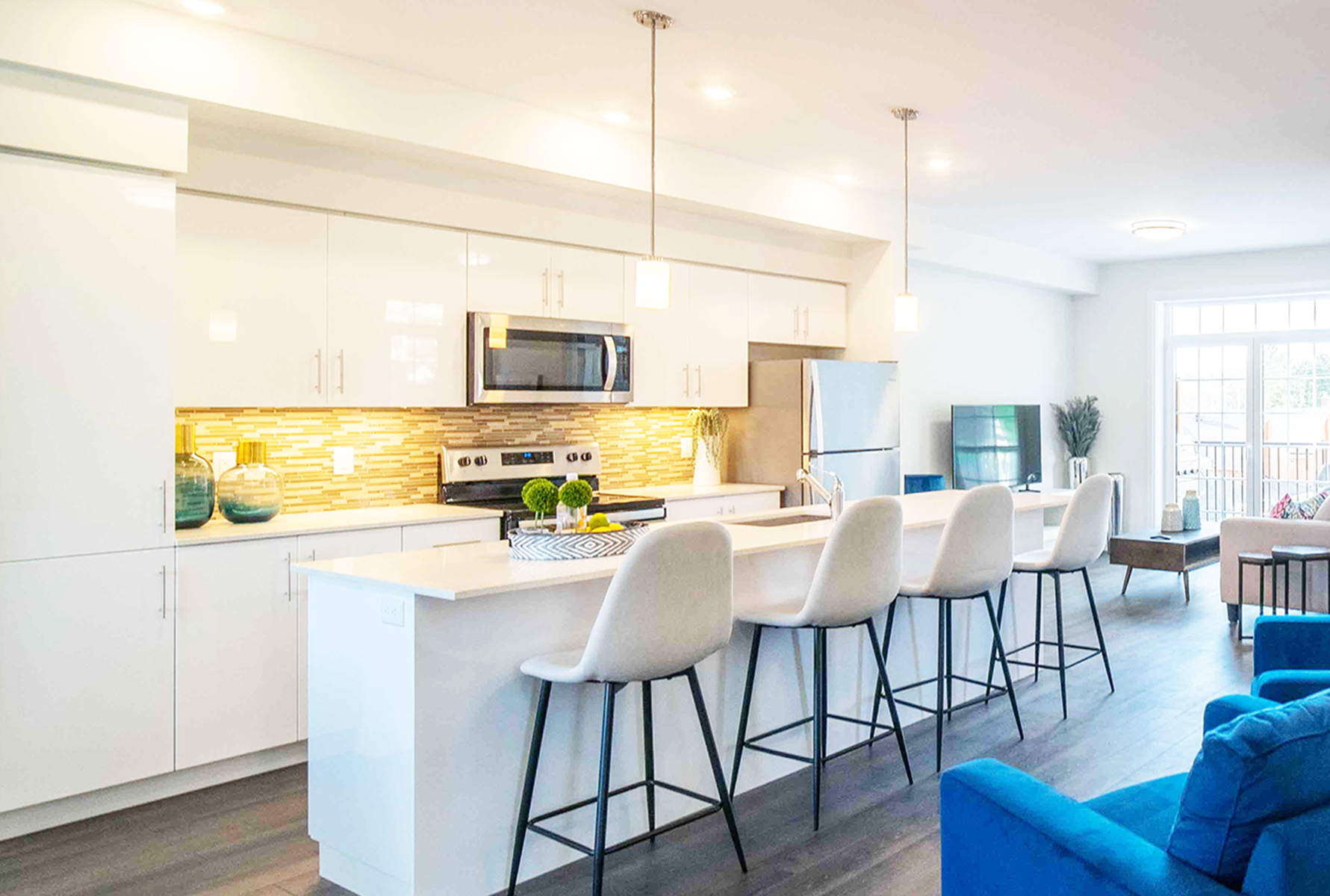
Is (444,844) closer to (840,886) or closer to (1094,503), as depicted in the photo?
(840,886)

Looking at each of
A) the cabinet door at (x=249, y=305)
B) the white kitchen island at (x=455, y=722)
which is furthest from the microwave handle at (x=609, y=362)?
the white kitchen island at (x=455, y=722)

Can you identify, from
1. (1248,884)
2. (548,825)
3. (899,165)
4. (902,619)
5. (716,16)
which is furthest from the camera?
(899,165)

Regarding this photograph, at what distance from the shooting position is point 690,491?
612 centimetres

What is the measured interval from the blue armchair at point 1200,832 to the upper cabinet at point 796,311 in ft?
15.1

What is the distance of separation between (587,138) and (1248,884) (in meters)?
4.20

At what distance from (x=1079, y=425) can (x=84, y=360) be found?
28.4 feet

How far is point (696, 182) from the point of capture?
563 cm

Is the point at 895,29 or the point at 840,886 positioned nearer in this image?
the point at 840,886

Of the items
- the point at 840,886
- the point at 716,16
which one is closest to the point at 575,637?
the point at 840,886

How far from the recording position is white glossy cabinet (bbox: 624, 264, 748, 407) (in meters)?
5.88

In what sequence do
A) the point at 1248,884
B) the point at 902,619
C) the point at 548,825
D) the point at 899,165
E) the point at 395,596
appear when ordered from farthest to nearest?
the point at 899,165, the point at 902,619, the point at 548,825, the point at 395,596, the point at 1248,884

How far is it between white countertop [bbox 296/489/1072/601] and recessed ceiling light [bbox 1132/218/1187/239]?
4.93 m

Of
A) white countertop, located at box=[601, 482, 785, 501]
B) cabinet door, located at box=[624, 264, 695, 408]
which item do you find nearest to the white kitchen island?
white countertop, located at box=[601, 482, 785, 501]

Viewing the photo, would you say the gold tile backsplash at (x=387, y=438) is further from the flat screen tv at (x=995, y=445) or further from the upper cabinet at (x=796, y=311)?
the flat screen tv at (x=995, y=445)
